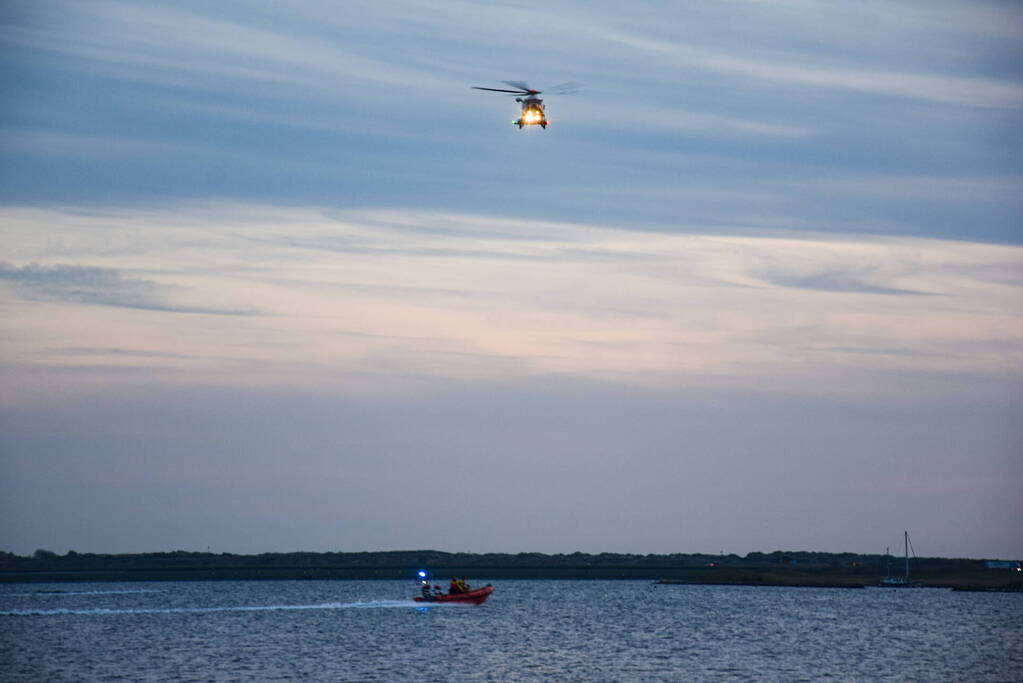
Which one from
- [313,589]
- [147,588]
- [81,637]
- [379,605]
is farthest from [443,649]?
[147,588]

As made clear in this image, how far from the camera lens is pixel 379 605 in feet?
402

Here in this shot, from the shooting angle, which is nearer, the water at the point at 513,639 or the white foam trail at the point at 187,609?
the water at the point at 513,639

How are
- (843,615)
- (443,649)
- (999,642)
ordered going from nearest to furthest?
(443,649) < (999,642) < (843,615)

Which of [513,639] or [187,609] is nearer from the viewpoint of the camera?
[513,639]

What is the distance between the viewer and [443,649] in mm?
75188

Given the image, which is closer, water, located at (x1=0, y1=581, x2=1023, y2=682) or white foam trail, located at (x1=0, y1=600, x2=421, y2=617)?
water, located at (x1=0, y1=581, x2=1023, y2=682)

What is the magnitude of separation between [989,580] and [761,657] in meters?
118

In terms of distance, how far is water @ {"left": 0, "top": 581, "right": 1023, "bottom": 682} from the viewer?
63.0 m

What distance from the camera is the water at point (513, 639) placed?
207ft

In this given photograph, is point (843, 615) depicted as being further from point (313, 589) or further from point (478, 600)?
point (313, 589)

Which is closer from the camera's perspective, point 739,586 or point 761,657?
point 761,657

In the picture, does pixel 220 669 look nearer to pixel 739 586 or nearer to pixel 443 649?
pixel 443 649

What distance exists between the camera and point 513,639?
266 feet

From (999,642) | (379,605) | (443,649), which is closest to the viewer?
(443,649)
